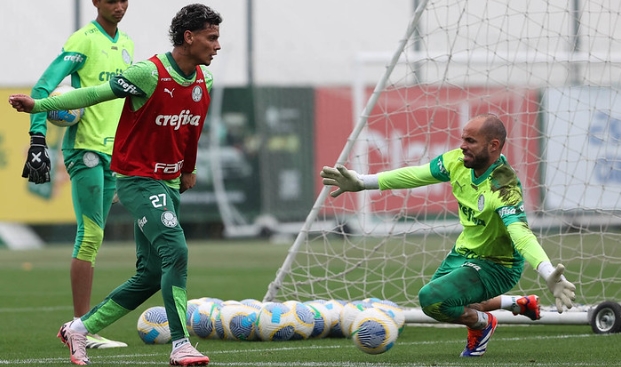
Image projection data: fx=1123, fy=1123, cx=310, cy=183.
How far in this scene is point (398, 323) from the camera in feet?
24.5

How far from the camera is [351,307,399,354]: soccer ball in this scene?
660 cm

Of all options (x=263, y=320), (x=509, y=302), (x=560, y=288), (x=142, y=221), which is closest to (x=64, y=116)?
(x=142, y=221)

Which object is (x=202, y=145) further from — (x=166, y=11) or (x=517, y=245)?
(x=517, y=245)

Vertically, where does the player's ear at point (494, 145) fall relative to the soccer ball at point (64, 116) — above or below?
below

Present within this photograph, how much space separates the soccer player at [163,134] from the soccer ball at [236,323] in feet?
4.62

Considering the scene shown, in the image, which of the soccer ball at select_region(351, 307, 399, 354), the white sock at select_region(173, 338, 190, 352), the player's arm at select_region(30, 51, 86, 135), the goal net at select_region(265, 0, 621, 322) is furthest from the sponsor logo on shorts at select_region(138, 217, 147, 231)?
the goal net at select_region(265, 0, 621, 322)

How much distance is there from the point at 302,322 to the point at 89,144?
1.95 metres

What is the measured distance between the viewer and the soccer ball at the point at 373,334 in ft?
21.6

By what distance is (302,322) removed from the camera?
25.9 ft

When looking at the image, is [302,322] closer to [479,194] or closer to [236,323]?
[236,323]

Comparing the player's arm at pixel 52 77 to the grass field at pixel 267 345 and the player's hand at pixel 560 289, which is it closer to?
the grass field at pixel 267 345

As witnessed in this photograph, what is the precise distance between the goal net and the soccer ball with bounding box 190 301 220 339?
1231 mm

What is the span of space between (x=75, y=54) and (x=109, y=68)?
11.5 inches

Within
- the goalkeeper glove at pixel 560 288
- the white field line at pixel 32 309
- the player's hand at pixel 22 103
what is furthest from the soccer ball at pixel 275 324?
the white field line at pixel 32 309
